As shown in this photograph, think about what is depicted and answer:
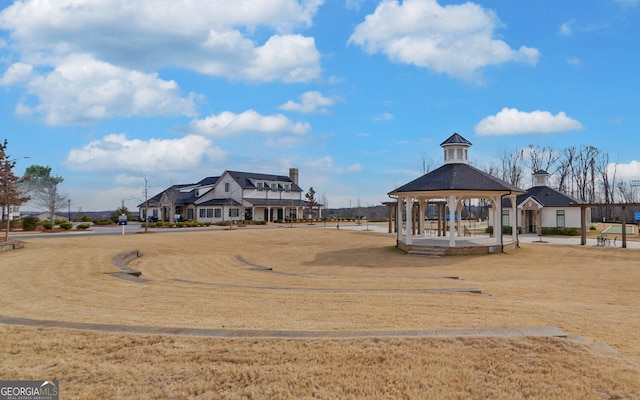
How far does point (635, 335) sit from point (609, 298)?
4.31 meters

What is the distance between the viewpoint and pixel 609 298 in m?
9.74

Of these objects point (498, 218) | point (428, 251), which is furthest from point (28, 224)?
point (498, 218)

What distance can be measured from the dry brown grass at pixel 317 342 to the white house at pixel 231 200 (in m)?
40.9

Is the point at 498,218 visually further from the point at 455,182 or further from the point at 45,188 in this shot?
the point at 45,188

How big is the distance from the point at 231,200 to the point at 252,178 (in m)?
7.12

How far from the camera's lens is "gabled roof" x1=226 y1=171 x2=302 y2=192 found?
55.2 meters

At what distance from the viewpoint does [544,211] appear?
35281mm

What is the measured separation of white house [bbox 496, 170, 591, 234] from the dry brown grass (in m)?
22.9

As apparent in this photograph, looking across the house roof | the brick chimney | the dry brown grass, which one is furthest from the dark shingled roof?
the brick chimney

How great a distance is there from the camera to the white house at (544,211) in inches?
1345

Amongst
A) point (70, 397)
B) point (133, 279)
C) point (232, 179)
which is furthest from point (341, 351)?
point (232, 179)

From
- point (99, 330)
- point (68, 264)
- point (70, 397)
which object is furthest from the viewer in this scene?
point (68, 264)

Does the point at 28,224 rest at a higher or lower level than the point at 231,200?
lower

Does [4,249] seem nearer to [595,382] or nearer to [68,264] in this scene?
[68,264]
